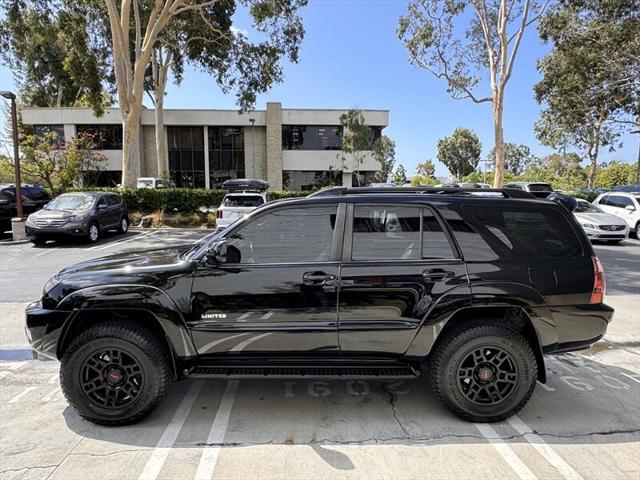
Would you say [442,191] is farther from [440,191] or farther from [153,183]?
[153,183]

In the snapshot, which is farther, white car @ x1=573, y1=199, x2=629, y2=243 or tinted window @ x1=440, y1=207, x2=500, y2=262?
white car @ x1=573, y1=199, x2=629, y2=243

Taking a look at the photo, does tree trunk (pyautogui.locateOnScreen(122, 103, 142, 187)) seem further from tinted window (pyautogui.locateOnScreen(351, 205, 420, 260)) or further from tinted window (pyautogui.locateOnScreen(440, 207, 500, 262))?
tinted window (pyautogui.locateOnScreen(440, 207, 500, 262))

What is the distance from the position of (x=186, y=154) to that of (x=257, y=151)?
20.8 feet

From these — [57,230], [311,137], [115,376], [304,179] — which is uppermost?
[311,137]

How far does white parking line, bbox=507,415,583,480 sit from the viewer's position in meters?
2.57

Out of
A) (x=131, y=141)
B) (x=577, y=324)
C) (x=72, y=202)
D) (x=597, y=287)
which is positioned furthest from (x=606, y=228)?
(x=131, y=141)

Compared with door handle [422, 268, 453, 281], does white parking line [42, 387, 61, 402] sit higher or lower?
lower

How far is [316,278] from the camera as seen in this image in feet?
9.87

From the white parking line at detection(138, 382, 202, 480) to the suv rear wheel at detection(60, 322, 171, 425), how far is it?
0.25 meters

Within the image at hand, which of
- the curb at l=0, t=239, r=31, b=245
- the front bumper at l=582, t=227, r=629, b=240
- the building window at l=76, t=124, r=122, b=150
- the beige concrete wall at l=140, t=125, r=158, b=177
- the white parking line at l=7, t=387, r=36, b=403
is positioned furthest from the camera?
the beige concrete wall at l=140, t=125, r=158, b=177

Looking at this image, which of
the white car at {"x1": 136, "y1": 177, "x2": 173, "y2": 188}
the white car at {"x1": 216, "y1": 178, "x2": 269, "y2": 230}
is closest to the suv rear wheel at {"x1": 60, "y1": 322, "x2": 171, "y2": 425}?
the white car at {"x1": 216, "y1": 178, "x2": 269, "y2": 230}

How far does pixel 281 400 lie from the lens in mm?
3490

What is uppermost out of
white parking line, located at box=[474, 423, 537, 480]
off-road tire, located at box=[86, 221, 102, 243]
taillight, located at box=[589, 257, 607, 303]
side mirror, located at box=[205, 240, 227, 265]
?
side mirror, located at box=[205, 240, 227, 265]

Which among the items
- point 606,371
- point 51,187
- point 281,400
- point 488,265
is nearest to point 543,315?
point 488,265
